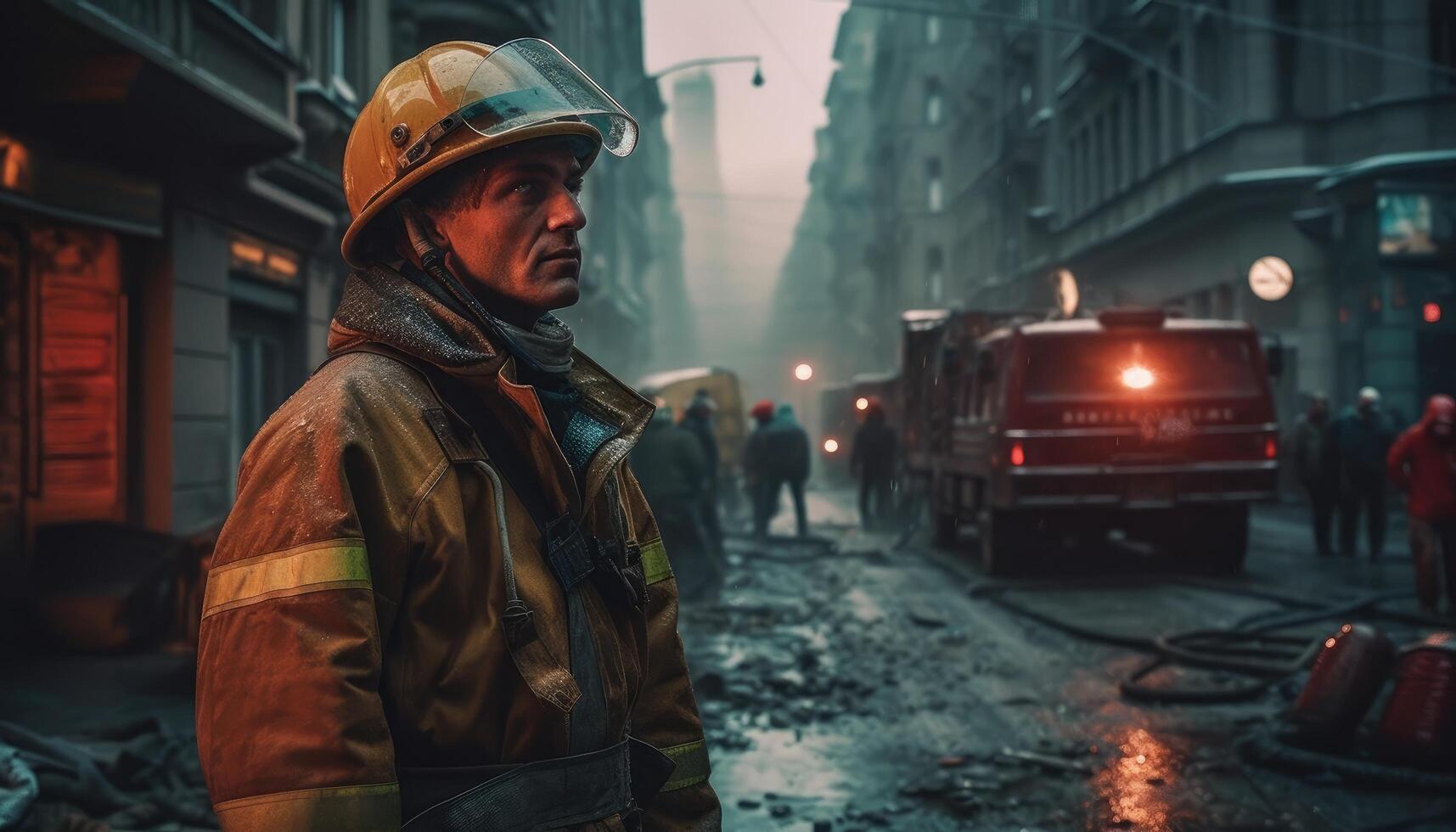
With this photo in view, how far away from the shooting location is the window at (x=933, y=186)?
59.0 meters

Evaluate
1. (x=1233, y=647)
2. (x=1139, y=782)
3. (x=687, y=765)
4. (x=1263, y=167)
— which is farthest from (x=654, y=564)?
(x=1263, y=167)

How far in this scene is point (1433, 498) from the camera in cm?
1012

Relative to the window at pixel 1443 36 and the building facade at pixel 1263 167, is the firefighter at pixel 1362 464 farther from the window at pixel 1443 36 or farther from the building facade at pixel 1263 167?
the window at pixel 1443 36

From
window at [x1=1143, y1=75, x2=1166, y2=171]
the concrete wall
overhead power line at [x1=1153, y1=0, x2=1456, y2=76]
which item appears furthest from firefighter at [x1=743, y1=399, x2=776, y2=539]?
window at [x1=1143, y1=75, x2=1166, y2=171]

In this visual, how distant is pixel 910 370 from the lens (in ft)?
62.2

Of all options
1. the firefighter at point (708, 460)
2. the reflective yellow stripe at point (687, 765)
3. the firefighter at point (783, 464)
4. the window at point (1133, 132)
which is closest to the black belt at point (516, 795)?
the reflective yellow stripe at point (687, 765)

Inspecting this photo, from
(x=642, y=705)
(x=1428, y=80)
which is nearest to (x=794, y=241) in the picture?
(x=1428, y=80)

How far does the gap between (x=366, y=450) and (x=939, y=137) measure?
194ft

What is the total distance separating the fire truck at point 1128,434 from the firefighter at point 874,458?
21.9 feet

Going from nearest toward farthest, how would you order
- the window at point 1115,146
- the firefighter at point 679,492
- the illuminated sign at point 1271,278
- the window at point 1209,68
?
the firefighter at point 679,492
the illuminated sign at point 1271,278
the window at point 1209,68
the window at point 1115,146

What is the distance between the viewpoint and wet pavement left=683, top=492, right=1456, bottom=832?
5.32 meters

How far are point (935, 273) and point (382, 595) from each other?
57.4 m

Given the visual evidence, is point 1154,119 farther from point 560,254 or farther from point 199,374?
point 560,254

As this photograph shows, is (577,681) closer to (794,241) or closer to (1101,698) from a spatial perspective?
(1101,698)
